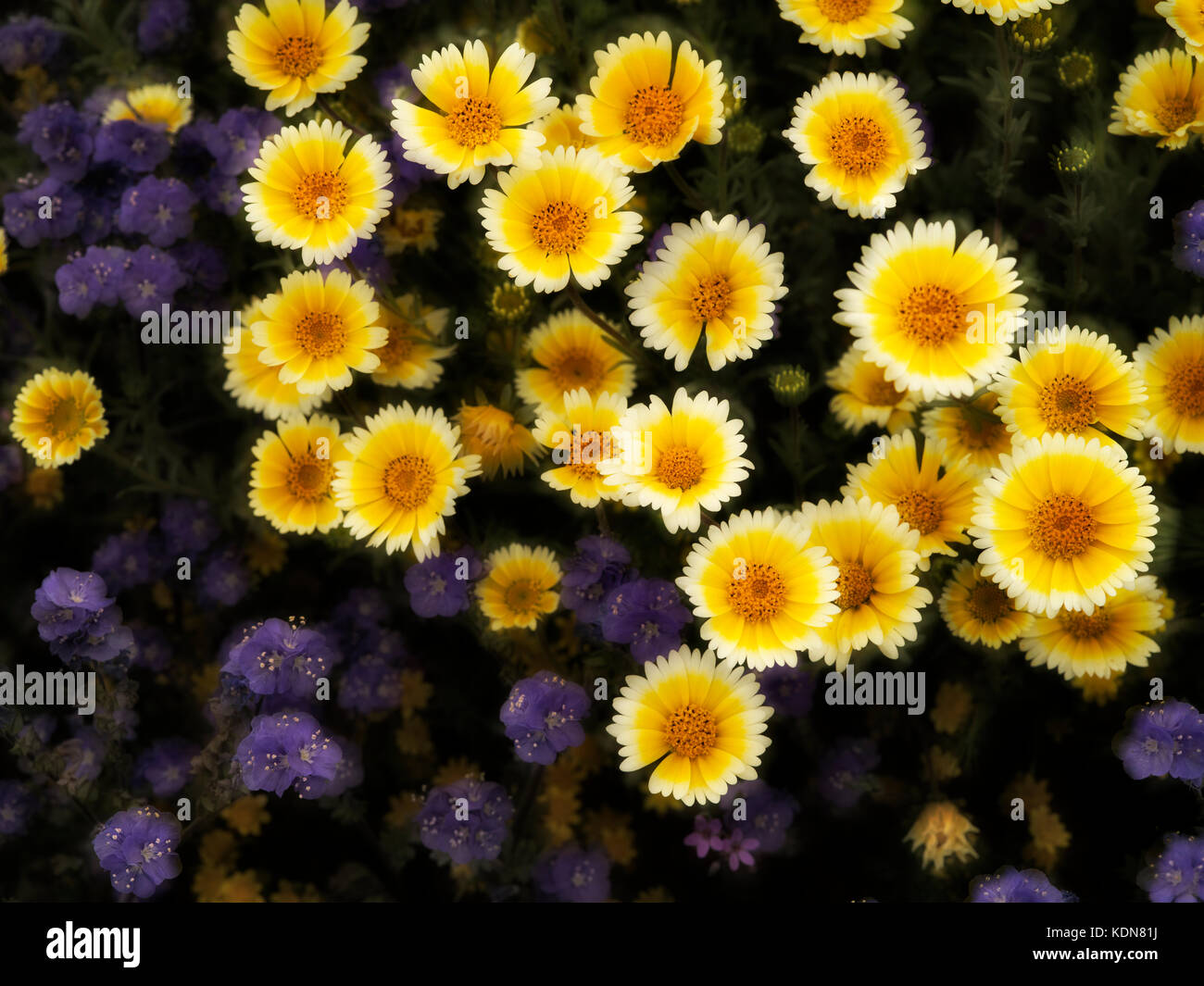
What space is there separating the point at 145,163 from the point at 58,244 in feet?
1.70

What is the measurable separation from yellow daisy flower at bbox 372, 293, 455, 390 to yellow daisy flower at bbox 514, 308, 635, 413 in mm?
256

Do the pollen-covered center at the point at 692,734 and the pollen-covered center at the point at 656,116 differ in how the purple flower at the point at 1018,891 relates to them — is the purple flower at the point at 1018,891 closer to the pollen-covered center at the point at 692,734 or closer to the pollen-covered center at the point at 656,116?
the pollen-covered center at the point at 692,734

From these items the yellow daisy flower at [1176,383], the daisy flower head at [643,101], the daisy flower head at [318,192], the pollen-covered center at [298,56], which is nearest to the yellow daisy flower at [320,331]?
the daisy flower head at [318,192]

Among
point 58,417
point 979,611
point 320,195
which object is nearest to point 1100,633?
point 979,611

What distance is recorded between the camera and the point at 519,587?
277 centimetres

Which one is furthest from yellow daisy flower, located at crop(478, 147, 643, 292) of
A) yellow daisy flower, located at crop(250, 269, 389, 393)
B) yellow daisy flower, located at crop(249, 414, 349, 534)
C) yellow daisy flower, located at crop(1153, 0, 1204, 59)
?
yellow daisy flower, located at crop(1153, 0, 1204, 59)

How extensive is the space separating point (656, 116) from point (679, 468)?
3.11 ft

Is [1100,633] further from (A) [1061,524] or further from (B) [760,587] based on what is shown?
(B) [760,587]

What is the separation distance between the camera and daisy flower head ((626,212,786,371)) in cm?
242

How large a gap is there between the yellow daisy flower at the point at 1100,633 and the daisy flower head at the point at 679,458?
3.22 feet

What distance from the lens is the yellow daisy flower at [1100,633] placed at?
258 centimetres

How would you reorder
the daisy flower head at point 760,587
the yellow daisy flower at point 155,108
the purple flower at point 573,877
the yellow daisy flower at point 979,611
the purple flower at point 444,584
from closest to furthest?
the daisy flower head at point 760,587 < the yellow daisy flower at point 979,611 < the purple flower at point 444,584 < the purple flower at point 573,877 < the yellow daisy flower at point 155,108

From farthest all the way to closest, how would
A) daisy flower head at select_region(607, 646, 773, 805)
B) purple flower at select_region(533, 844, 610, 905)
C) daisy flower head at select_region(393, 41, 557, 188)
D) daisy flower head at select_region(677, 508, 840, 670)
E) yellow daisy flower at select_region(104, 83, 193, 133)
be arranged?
yellow daisy flower at select_region(104, 83, 193, 133), purple flower at select_region(533, 844, 610, 905), daisy flower head at select_region(393, 41, 557, 188), daisy flower head at select_region(607, 646, 773, 805), daisy flower head at select_region(677, 508, 840, 670)

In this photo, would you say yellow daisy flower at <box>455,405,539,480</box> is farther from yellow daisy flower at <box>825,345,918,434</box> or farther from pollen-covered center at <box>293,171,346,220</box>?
yellow daisy flower at <box>825,345,918,434</box>
